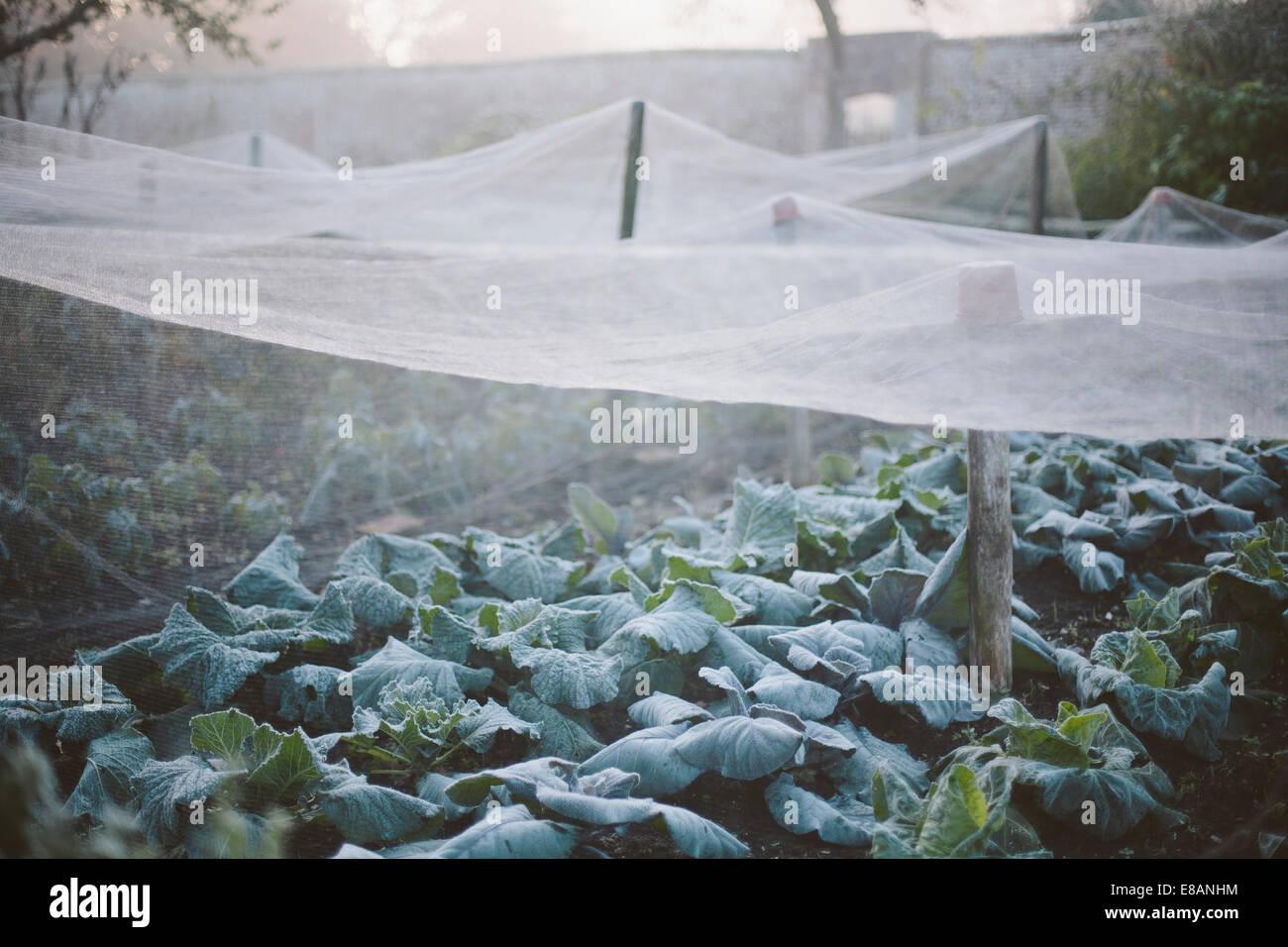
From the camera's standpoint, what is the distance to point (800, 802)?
202 centimetres

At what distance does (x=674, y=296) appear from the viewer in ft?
11.3

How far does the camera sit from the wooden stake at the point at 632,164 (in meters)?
4.50

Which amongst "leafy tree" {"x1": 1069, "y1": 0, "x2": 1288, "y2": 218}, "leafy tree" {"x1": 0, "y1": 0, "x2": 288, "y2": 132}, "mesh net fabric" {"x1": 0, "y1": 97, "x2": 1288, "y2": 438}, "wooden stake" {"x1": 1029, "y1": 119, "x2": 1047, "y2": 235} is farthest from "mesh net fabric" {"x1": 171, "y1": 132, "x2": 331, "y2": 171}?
"leafy tree" {"x1": 1069, "y1": 0, "x2": 1288, "y2": 218}

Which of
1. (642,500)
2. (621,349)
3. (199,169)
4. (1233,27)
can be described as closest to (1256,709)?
(621,349)

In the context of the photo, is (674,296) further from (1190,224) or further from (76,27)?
(76,27)

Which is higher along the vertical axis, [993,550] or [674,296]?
[674,296]

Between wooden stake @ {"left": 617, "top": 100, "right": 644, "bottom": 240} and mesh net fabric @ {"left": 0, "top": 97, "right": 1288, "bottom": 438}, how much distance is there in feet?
0.96

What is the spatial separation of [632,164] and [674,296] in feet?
4.51

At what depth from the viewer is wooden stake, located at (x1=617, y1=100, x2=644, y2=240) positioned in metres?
4.50

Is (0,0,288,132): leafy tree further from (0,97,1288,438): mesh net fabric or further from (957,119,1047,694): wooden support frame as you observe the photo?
(957,119,1047,694): wooden support frame

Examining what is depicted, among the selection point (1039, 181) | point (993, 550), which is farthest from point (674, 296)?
point (1039, 181)

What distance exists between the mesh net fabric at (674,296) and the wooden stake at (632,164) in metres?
0.29
